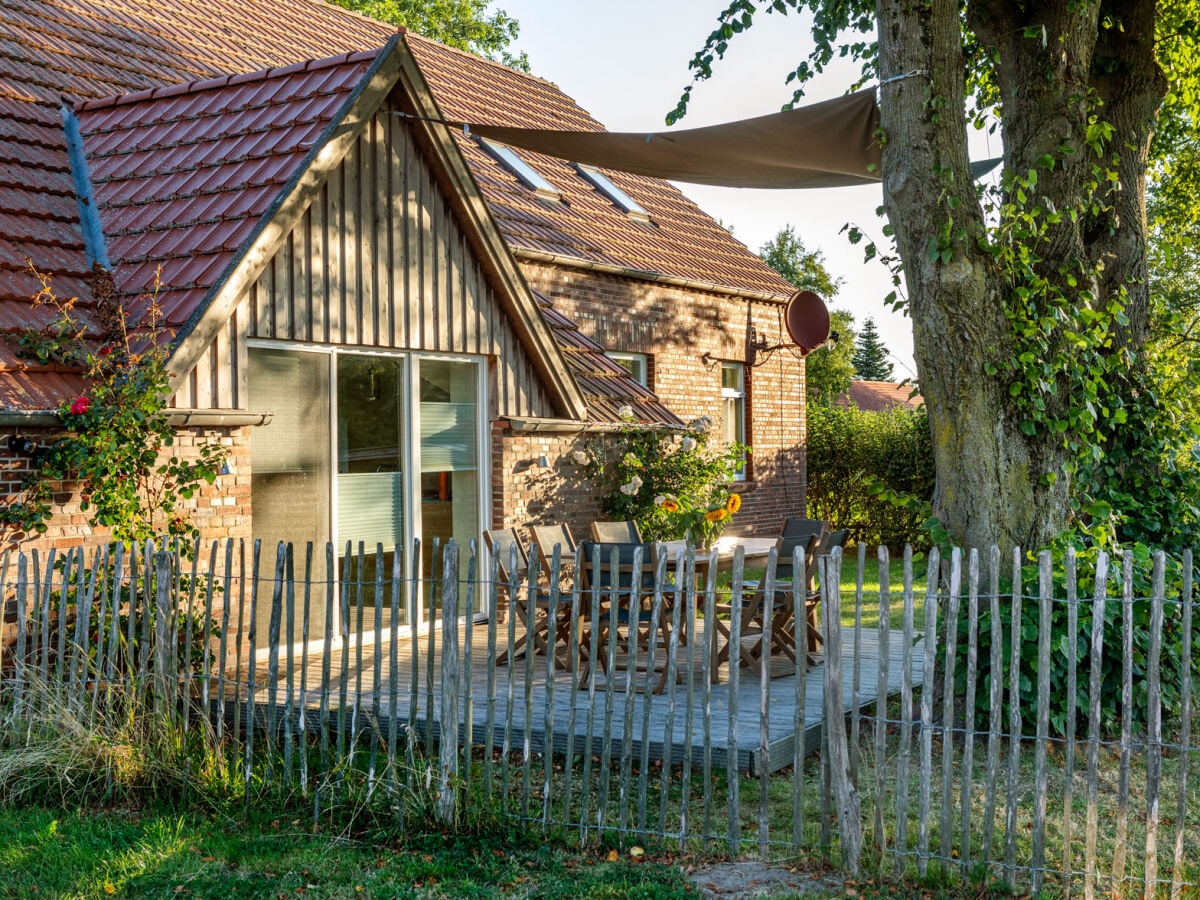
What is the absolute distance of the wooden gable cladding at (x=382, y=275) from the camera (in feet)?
29.0

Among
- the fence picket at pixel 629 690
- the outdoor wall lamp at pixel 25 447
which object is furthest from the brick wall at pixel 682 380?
the fence picket at pixel 629 690

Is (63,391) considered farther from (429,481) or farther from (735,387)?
(735,387)

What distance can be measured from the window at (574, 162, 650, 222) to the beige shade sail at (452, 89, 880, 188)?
28.7 feet

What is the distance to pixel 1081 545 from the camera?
24.0ft

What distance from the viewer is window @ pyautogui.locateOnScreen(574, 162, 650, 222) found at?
60.0ft

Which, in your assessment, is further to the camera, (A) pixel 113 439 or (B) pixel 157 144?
(B) pixel 157 144

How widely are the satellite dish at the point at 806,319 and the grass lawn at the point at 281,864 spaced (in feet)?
44.0

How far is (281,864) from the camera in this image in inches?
212

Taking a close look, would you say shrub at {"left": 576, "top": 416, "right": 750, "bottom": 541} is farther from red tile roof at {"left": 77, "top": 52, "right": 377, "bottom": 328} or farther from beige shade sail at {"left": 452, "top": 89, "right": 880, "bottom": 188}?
red tile roof at {"left": 77, "top": 52, "right": 377, "bottom": 328}

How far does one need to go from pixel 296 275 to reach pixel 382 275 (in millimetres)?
908

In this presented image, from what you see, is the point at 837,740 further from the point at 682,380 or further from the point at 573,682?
the point at 682,380

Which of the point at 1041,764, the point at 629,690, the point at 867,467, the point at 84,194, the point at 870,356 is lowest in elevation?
the point at 1041,764

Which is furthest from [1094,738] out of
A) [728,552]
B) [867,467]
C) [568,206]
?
[867,467]

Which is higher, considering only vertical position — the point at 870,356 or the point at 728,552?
the point at 870,356
